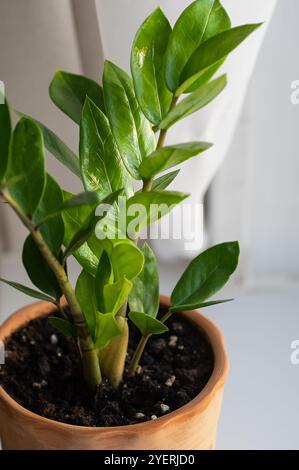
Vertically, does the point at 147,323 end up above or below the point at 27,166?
below

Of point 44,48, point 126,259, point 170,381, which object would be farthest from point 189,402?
point 44,48

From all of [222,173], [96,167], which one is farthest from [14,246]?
[96,167]

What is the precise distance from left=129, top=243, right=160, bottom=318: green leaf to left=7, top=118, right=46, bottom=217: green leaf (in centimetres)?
19

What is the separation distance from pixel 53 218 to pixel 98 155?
0.07 m

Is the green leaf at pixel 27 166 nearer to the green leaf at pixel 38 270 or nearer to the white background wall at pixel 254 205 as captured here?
the green leaf at pixel 38 270

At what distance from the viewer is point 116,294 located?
0.62 metres

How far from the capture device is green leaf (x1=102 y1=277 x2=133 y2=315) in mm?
607

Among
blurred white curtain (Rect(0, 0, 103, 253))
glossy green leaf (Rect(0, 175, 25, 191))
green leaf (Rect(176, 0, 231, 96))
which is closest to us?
glossy green leaf (Rect(0, 175, 25, 191))

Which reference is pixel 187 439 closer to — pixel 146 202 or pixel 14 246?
pixel 146 202

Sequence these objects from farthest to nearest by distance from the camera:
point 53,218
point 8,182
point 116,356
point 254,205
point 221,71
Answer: point 254,205, point 221,71, point 116,356, point 53,218, point 8,182

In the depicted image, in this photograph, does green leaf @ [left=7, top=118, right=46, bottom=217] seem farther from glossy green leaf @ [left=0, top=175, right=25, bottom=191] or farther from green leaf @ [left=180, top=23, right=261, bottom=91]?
green leaf @ [left=180, top=23, right=261, bottom=91]

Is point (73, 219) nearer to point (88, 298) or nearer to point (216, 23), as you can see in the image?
point (88, 298)

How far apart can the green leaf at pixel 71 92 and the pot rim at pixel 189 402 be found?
26 cm

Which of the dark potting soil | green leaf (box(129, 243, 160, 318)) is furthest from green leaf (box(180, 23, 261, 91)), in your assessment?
the dark potting soil
